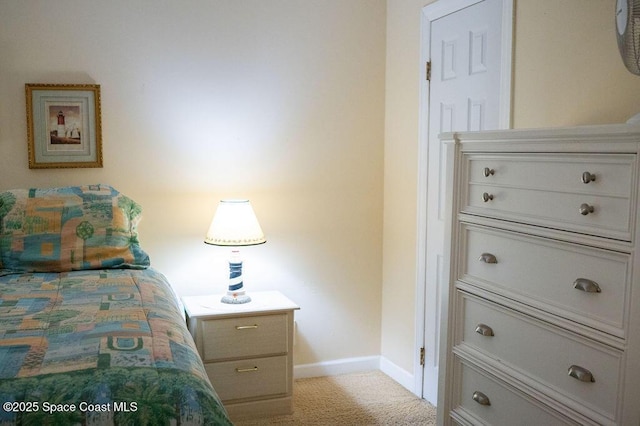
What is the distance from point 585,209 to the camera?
66.9 inches

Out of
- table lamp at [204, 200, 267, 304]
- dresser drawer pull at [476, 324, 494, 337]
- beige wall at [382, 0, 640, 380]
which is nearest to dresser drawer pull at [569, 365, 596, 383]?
dresser drawer pull at [476, 324, 494, 337]

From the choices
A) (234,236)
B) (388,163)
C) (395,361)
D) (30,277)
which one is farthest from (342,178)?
(30,277)

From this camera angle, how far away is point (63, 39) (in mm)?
3105

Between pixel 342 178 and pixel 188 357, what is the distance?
6.81ft

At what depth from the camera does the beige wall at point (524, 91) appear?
222 centimetres

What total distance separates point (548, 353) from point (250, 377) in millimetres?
1678

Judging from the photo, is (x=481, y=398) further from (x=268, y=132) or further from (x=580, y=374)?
(x=268, y=132)

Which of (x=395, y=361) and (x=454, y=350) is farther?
(x=395, y=361)

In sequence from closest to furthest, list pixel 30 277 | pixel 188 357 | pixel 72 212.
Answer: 1. pixel 188 357
2. pixel 30 277
3. pixel 72 212

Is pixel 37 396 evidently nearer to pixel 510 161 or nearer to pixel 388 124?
pixel 510 161

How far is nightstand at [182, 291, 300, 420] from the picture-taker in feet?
10.1

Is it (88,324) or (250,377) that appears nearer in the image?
(88,324)

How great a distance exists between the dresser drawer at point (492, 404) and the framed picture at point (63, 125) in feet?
6.69

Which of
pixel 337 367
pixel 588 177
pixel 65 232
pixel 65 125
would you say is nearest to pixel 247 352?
pixel 337 367
